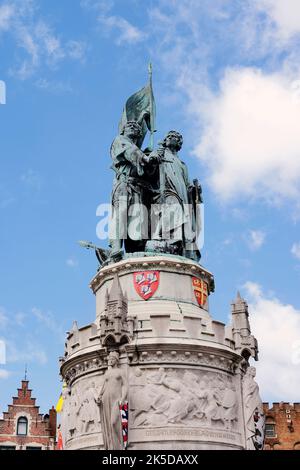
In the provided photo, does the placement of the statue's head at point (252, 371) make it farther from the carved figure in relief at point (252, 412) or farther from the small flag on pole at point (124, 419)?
the small flag on pole at point (124, 419)

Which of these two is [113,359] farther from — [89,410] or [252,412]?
[252,412]

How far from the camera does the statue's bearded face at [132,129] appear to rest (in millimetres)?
31359

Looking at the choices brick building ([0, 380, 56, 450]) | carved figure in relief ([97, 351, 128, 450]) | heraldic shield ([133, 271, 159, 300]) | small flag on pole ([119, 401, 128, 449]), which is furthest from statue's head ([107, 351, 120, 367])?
brick building ([0, 380, 56, 450])

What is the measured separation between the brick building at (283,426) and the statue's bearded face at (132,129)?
3739 centimetres

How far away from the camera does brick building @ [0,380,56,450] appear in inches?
2136

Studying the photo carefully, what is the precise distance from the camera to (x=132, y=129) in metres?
31.4

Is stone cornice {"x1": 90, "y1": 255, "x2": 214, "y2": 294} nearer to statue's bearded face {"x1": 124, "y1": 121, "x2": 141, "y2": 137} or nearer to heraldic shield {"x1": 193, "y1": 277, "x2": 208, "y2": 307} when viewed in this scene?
heraldic shield {"x1": 193, "y1": 277, "x2": 208, "y2": 307}

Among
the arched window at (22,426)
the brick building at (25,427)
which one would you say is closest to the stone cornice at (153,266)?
the brick building at (25,427)

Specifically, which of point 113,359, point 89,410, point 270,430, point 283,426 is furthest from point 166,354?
point 283,426

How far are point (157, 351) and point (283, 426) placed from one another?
4064cm

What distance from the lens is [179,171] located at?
30.9 m
